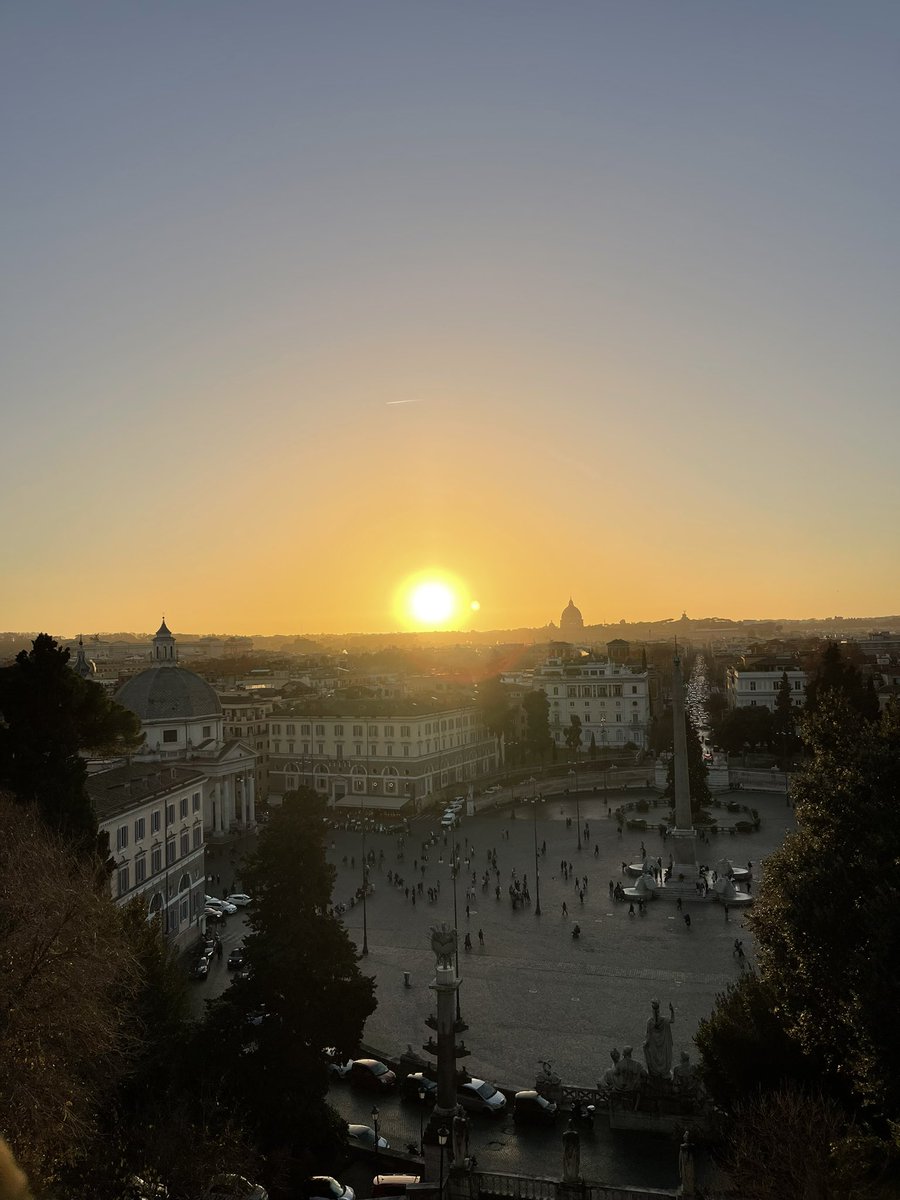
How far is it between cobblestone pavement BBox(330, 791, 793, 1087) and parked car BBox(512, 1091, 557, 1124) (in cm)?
145

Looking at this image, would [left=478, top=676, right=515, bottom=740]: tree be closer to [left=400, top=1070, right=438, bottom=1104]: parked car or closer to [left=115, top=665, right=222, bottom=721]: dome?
[left=115, top=665, right=222, bottom=721]: dome

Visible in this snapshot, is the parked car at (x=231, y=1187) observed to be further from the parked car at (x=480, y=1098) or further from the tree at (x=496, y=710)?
the tree at (x=496, y=710)

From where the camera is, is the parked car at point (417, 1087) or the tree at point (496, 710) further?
the tree at point (496, 710)

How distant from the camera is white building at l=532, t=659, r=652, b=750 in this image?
81.0 metres

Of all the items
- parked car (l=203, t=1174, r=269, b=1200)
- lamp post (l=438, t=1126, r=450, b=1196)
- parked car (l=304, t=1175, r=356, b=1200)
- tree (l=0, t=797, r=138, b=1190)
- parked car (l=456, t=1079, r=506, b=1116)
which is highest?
tree (l=0, t=797, r=138, b=1190)

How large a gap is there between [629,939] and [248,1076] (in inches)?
686

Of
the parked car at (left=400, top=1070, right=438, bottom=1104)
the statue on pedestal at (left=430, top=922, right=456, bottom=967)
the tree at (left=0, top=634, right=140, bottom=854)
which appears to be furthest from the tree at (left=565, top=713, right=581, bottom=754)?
the statue on pedestal at (left=430, top=922, right=456, bottom=967)

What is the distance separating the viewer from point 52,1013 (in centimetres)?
1306

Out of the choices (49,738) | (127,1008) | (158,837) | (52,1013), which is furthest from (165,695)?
(52,1013)

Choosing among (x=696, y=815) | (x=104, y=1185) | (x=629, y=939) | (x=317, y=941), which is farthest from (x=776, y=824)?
(x=104, y=1185)

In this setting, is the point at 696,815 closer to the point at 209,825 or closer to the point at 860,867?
the point at 209,825

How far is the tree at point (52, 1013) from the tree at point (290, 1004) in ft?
8.24

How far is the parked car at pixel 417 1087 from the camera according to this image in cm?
2041

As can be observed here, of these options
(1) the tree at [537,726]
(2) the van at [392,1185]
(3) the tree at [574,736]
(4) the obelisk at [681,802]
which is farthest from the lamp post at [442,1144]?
(3) the tree at [574,736]
